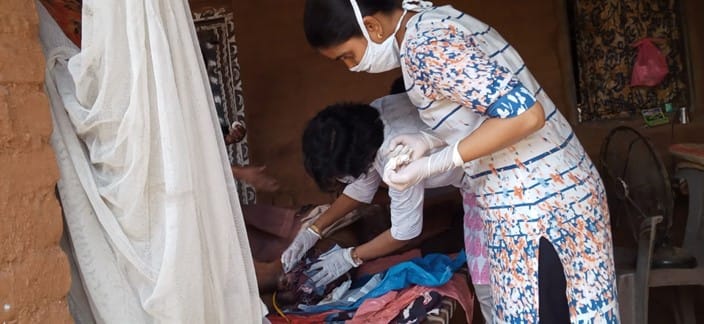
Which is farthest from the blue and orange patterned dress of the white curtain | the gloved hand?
the gloved hand

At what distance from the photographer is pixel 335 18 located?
1.79 m

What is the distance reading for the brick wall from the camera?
139cm

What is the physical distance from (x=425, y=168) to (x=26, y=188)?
913mm

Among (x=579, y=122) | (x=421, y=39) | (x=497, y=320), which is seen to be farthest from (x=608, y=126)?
(x=421, y=39)

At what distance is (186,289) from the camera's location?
151 cm

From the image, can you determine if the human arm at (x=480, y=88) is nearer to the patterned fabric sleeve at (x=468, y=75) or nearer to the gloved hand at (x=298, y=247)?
the patterned fabric sleeve at (x=468, y=75)

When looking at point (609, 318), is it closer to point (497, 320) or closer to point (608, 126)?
point (497, 320)

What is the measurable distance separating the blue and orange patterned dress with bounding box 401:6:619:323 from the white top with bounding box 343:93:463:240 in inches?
16.0

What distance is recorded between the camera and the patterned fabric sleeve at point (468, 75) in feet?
5.17

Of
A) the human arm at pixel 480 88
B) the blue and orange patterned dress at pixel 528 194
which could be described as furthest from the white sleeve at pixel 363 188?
the human arm at pixel 480 88

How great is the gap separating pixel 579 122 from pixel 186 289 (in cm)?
298

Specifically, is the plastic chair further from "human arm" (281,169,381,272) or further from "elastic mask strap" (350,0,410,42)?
"elastic mask strap" (350,0,410,42)

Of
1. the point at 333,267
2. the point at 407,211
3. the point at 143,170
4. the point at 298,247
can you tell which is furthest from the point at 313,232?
the point at 143,170

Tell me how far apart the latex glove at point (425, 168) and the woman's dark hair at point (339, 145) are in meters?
0.28
